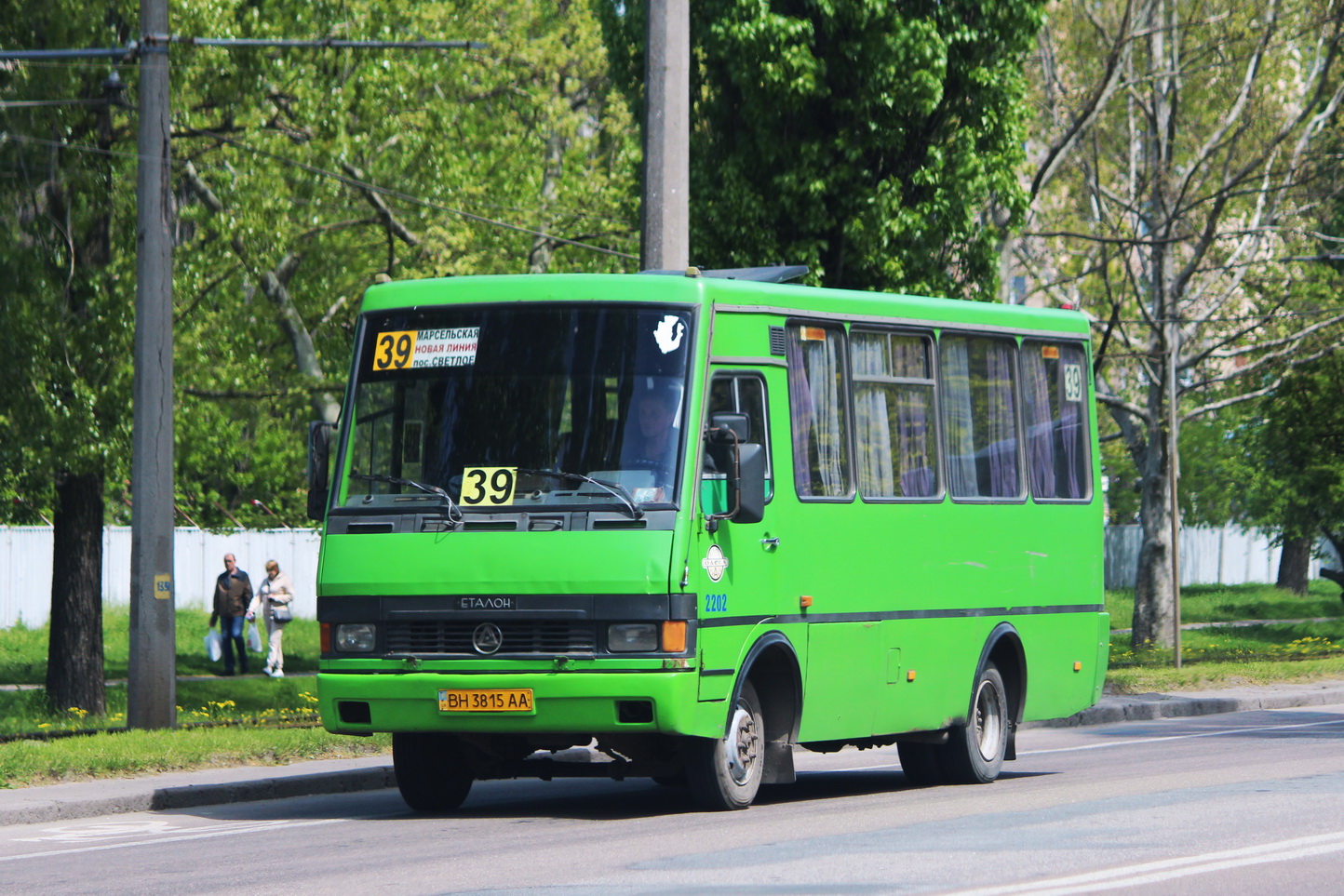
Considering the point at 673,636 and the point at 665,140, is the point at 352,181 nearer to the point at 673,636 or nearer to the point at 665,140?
the point at 665,140

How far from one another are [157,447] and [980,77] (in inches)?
371

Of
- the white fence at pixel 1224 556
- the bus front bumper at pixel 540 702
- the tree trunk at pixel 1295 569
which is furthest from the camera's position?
the white fence at pixel 1224 556

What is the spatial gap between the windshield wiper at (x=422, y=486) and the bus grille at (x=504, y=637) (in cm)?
61

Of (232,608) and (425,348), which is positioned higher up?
(425,348)

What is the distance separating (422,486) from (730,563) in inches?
72.4

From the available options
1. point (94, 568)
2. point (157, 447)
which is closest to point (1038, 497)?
point (157, 447)

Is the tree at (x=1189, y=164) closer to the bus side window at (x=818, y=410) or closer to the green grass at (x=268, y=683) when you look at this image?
the green grass at (x=268, y=683)

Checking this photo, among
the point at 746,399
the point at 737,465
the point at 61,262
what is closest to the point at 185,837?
the point at 737,465

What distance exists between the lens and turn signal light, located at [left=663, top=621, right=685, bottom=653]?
36.2ft

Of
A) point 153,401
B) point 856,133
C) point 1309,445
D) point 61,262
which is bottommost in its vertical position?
point 153,401

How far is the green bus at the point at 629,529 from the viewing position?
1112cm

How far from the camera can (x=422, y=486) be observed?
1163 cm

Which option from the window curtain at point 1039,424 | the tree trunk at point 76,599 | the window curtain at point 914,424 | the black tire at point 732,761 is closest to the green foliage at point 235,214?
the tree trunk at point 76,599

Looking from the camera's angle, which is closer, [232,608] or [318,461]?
[318,461]
